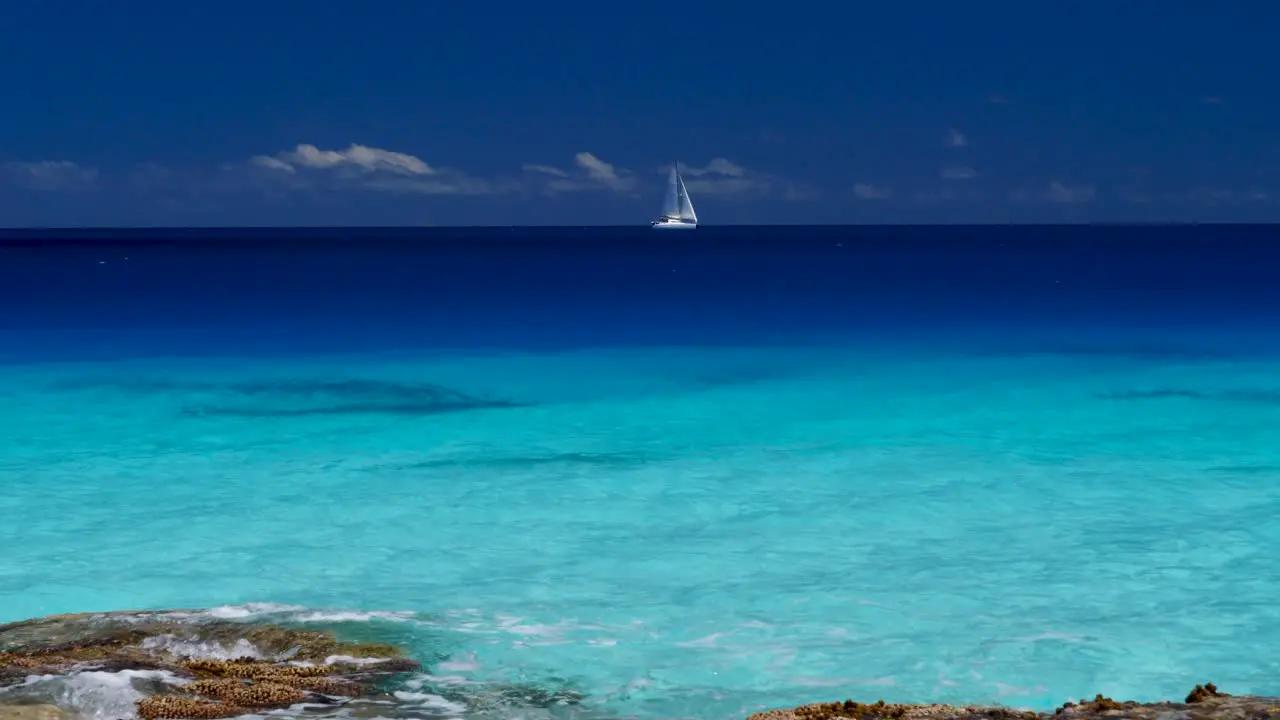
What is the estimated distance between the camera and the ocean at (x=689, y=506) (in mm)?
10500

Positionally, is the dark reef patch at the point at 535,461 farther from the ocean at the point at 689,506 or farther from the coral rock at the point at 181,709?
the coral rock at the point at 181,709

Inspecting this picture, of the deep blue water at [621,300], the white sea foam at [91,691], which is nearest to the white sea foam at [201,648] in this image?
the white sea foam at [91,691]

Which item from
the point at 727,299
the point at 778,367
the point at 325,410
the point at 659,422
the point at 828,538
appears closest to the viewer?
the point at 828,538

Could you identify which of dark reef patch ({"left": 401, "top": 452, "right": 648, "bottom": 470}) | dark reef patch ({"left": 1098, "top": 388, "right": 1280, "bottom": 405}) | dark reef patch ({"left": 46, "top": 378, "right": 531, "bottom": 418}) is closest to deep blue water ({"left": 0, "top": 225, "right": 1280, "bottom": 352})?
dark reef patch ({"left": 46, "top": 378, "right": 531, "bottom": 418})

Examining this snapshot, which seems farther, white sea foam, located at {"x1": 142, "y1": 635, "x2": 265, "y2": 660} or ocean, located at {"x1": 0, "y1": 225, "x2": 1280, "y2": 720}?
ocean, located at {"x1": 0, "y1": 225, "x2": 1280, "y2": 720}

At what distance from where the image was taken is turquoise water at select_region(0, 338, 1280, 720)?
10.4m

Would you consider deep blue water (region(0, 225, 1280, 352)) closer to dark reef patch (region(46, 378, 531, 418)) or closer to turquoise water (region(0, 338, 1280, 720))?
dark reef patch (region(46, 378, 531, 418))

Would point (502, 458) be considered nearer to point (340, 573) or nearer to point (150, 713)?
point (340, 573)

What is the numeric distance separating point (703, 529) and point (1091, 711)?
308 inches

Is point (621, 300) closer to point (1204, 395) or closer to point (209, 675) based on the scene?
point (1204, 395)

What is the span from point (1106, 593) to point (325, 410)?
16.9 meters

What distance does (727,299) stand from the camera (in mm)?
61938

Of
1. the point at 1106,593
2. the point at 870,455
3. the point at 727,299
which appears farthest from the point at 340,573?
the point at 727,299

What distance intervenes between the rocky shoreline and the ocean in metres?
0.37
